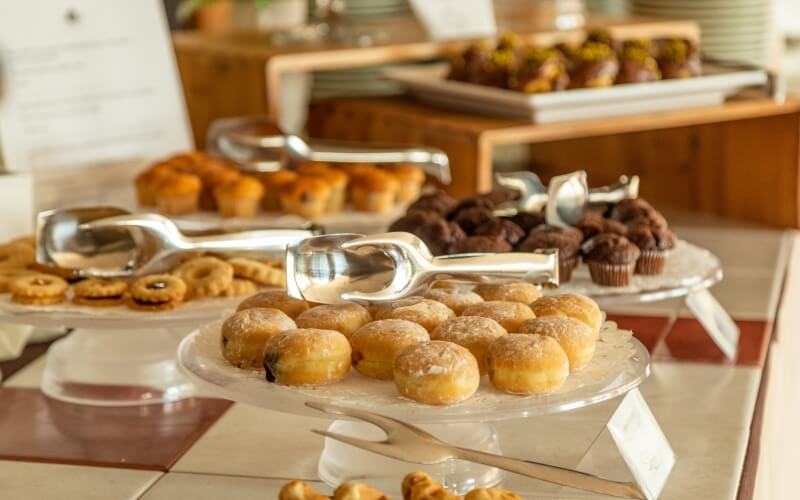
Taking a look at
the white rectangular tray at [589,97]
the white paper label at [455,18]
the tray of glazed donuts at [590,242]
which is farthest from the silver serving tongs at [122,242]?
the white paper label at [455,18]

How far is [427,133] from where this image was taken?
1.61 m

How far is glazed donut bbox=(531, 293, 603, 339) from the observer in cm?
85

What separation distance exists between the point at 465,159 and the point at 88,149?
0.45 meters

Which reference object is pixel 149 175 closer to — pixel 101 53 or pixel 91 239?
pixel 101 53

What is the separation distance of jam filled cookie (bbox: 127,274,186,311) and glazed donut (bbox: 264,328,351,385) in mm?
224

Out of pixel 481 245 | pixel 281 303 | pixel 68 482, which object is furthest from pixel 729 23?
pixel 68 482

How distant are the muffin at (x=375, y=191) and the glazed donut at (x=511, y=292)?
0.47 metres

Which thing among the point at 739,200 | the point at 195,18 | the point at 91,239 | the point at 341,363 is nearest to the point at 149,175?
the point at 91,239

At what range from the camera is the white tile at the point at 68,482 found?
86cm

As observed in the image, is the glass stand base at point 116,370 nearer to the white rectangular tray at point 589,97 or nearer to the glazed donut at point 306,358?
the glazed donut at point 306,358

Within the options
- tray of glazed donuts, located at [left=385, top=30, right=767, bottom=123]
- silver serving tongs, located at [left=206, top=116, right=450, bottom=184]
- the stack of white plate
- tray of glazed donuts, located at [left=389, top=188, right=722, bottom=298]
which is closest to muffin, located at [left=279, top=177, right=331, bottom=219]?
silver serving tongs, located at [left=206, top=116, right=450, bottom=184]

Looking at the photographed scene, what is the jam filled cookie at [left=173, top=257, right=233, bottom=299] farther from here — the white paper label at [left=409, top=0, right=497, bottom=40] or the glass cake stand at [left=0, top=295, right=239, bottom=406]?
the white paper label at [left=409, top=0, right=497, bottom=40]

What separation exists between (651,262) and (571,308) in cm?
25

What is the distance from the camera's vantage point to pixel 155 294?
0.98 meters
